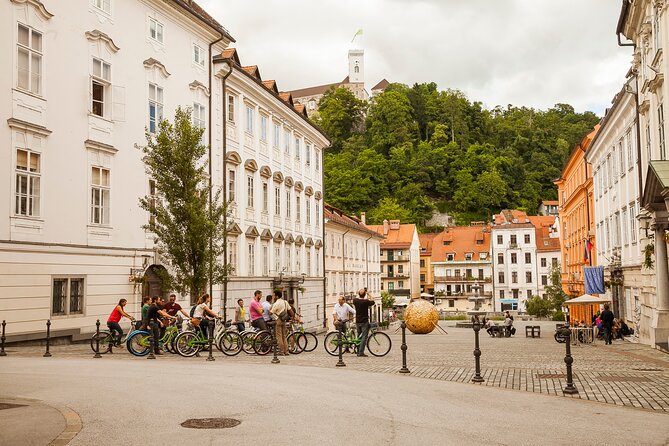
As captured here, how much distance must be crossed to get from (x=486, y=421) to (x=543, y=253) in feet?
294

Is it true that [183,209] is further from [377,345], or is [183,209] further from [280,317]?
[377,345]

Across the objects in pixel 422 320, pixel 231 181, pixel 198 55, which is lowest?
pixel 422 320

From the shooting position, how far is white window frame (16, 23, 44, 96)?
20.5m

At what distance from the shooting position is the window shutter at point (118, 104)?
2458 cm

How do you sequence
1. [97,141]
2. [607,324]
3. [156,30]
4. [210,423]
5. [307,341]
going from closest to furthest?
[210,423]
[307,341]
[97,141]
[156,30]
[607,324]

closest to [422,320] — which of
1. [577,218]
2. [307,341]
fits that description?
[577,218]

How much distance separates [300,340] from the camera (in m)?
20.6

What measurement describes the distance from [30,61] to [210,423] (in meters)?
15.9

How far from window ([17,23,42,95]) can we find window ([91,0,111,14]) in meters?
3.30

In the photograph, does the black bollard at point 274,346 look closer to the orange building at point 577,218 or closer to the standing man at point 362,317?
the standing man at point 362,317

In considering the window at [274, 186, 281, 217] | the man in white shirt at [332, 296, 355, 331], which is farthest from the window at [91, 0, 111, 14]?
the window at [274, 186, 281, 217]

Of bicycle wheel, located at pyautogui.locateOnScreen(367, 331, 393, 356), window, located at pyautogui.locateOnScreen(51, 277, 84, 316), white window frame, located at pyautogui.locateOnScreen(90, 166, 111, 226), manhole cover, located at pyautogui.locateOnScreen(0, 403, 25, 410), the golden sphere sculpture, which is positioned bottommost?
the golden sphere sculpture

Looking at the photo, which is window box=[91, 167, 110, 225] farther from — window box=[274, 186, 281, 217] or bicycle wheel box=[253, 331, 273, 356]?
window box=[274, 186, 281, 217]

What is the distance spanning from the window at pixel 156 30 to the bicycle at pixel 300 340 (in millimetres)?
13839
